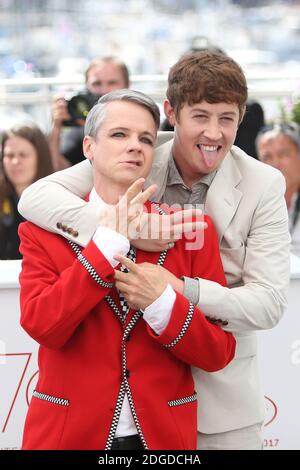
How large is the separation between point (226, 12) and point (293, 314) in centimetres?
1448

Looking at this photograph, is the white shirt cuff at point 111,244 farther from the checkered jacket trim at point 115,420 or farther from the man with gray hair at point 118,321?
the checkered jacket trim at point 115,420

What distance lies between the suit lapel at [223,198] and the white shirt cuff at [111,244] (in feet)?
1.11

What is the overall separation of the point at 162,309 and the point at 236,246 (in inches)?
12.8

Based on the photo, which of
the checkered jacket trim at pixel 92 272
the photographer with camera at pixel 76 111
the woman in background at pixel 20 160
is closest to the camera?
the checkered jacket trim at pixel 92 272

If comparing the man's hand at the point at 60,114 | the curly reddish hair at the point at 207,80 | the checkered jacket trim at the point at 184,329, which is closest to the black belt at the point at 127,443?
the checkered jacket trim at the point at 184,329

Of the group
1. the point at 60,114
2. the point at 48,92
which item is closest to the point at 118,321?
the point at 60,114

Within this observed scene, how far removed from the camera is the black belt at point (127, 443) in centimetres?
178

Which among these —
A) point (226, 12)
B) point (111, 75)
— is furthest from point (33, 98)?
point (226, 12)

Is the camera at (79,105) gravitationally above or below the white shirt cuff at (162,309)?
below

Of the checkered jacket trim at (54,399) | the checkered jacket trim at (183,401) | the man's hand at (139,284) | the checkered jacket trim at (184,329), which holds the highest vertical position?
the man's hand at (139,284)

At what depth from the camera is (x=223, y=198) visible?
200cm

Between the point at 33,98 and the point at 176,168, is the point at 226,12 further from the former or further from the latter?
the point at 176,168

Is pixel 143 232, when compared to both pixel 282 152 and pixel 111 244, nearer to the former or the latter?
pixel 111 244

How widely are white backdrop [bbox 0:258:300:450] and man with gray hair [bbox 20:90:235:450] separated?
747 millimetres
